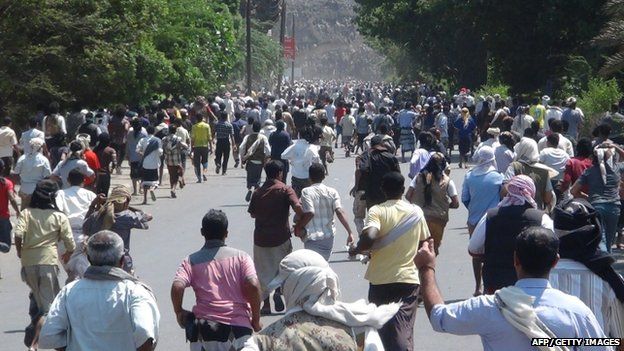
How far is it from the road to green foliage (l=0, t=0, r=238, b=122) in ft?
11.3

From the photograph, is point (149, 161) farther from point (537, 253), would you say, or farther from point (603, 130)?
point (537, 253)

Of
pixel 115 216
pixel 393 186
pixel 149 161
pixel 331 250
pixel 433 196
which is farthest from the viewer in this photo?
pixel 149 161

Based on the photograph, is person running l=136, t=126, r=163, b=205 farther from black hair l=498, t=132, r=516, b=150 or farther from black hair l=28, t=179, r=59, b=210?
black hair l=28, t=179, r=59, b=210

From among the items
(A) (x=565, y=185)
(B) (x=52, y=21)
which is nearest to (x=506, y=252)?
(A) (x=565, y=185)

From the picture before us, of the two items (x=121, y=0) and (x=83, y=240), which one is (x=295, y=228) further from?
(x=121, y=0)

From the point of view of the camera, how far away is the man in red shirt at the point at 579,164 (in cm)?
1438

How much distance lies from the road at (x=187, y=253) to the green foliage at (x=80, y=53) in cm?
344

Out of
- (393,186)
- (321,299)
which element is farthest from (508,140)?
(321,299)

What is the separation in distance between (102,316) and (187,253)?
33.8ft

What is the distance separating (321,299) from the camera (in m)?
5.59

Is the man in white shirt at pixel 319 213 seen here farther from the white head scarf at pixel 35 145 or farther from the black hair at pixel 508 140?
the white head scarf at pixel 35 145

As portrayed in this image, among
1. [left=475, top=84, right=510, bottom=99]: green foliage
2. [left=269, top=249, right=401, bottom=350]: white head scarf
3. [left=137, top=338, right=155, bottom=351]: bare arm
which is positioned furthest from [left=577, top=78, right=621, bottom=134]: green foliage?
[left=269, top=249, right=401, bottom=350]: white head scarf

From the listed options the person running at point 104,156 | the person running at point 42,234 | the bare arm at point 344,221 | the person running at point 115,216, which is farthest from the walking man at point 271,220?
the person running at point 104,156

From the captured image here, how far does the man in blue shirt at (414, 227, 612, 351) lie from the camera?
16.6 feet
